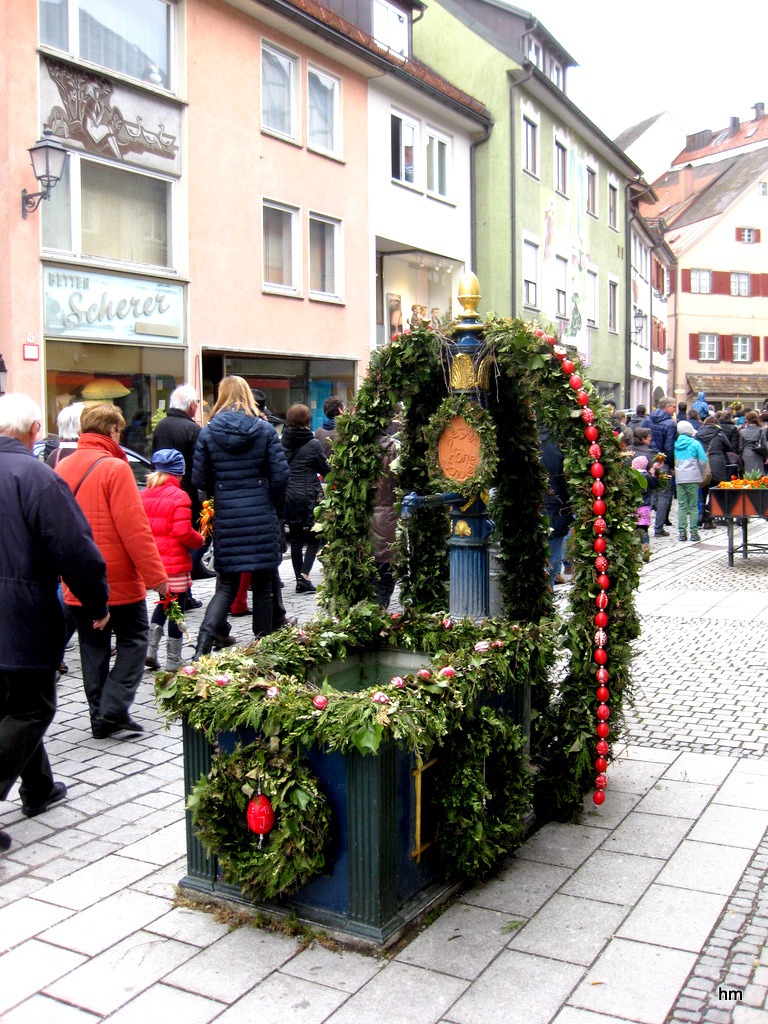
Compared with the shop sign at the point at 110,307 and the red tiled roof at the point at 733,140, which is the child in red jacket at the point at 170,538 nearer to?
the shop sign at the point at 110,307

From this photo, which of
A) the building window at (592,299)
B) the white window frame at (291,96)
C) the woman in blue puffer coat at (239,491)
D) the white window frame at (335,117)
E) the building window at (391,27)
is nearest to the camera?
the woman in blue puffer coat at (239,491)

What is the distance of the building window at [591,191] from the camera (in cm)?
3091

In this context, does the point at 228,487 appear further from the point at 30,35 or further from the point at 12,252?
the point at 30,35

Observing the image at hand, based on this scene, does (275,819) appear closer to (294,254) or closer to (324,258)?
→ (294,254)

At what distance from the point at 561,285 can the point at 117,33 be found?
54.6ft

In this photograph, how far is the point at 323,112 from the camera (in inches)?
730

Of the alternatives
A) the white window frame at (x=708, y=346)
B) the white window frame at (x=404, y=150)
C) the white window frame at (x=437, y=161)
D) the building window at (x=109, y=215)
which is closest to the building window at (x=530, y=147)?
the white window frame at (x=437, y=161)

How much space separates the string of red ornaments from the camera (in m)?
4.14

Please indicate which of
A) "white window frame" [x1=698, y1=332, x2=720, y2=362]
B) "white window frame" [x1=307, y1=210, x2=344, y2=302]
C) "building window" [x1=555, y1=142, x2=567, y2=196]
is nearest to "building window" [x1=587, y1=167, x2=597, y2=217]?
"building window" [x1=555, y1=142, x2=567, y2=196]

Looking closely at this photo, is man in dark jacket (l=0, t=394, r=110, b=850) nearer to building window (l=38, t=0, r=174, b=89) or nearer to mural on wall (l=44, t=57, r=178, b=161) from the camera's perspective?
mural on wall (l=44, t=57, r=178, b=161)

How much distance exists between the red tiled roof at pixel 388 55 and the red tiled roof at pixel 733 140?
43.0m

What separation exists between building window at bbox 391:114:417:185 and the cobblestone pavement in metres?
17.5

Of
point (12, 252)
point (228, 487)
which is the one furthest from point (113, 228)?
point (228, 487)

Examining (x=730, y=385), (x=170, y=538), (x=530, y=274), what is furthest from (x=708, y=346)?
(x=170, y=538)
